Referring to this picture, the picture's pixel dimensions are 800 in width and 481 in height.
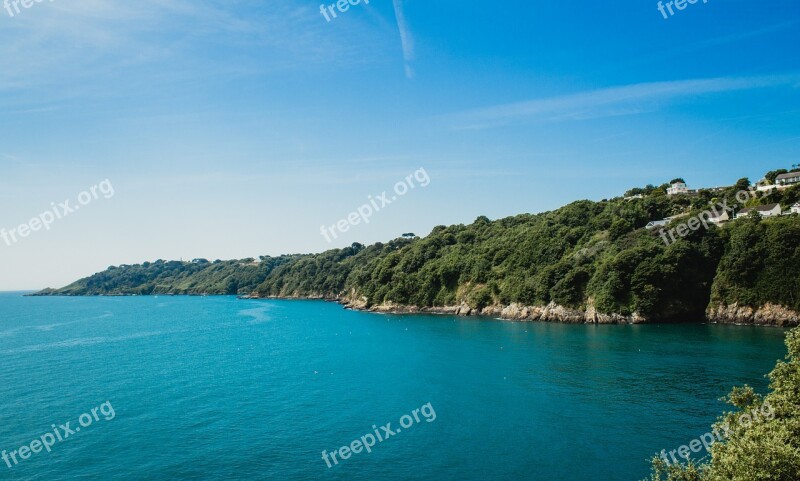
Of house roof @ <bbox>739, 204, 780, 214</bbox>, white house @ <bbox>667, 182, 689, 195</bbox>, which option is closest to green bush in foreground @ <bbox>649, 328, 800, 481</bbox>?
house roof @ <bbox>739, 204, 780, 214</bbox>

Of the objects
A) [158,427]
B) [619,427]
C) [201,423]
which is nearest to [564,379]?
[619,427]

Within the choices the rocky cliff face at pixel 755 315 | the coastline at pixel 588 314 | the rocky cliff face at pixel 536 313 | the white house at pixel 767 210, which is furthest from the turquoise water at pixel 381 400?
the white house at pixel 767 210

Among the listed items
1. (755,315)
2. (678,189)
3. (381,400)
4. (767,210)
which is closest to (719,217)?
(767,210)

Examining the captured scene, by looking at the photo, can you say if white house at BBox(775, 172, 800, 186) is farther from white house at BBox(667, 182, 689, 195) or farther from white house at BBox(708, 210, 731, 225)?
white house at BBox(667, 182, 689, 195)

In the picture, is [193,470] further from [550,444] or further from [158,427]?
[550,444]

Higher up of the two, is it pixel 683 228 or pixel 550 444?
pixel 683 228

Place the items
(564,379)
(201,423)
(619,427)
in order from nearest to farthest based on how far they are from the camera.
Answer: (619,427) → (201,423) → (564,379)

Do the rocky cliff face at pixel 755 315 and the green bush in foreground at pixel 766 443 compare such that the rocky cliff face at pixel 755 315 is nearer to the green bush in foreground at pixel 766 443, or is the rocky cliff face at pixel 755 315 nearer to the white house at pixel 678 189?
the white house at pixel 678 189

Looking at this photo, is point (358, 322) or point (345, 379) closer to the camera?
point (345, 379)
